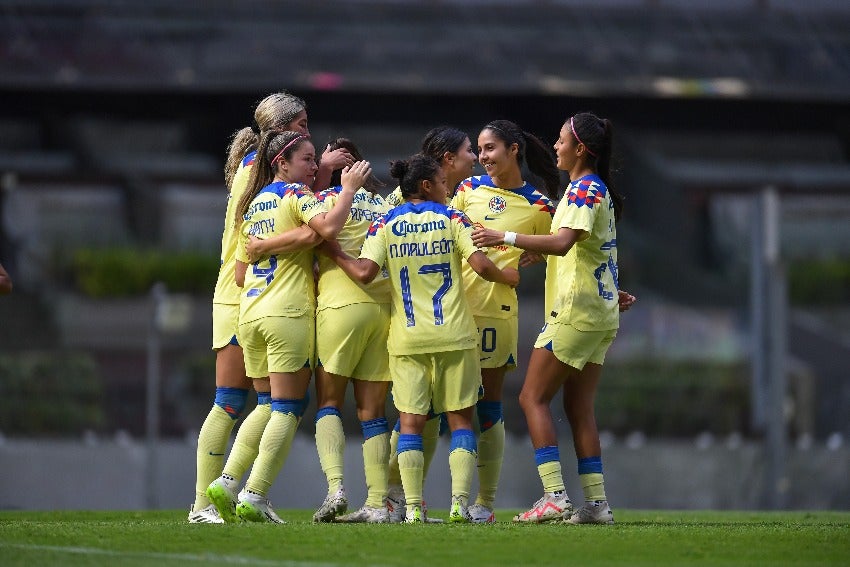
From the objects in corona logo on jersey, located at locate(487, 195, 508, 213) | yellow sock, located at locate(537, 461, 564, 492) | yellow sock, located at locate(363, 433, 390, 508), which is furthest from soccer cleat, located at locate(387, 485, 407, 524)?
corona logo on jersey, located at locate(487, 195, 508, 213)

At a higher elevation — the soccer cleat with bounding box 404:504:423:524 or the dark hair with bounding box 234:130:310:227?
the dark hair with bounding box 234:130:310:227

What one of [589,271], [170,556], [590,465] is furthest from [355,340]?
[170,556]

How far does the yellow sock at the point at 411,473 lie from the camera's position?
777cm

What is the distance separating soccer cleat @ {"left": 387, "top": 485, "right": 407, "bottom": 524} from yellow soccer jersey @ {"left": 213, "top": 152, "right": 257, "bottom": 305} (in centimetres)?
125

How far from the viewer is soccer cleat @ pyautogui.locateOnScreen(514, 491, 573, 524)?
313 inches

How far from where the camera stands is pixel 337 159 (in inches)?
328

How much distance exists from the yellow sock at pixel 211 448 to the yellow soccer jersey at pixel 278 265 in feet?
2.11

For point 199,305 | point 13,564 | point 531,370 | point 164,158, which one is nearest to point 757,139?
point 164,158

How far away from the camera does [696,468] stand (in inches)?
561

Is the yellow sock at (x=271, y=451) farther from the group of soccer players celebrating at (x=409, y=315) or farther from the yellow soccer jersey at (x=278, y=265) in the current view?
the yellow soccer jersey at (x=278, y=265)

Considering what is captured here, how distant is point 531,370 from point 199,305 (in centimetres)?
720

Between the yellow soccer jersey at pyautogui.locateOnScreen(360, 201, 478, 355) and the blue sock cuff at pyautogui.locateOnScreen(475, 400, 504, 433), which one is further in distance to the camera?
the blue sock cuff at pyautogui.locateOnScreen(475, 400, 504, 433)

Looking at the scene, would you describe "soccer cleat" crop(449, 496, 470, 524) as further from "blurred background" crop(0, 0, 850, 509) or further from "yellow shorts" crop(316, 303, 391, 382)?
"blurred background" crop(0, 0, 850, 509)

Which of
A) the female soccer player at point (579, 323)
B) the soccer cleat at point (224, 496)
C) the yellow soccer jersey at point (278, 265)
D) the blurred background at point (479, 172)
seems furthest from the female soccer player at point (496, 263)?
the blurred background at point (479, 172)
